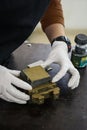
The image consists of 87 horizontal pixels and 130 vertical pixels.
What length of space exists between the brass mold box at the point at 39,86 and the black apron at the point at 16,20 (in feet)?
0.48

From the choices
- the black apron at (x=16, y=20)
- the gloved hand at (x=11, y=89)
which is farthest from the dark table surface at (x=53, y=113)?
the black apron at (x=16, y=20)

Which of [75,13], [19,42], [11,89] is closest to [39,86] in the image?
[11,89]

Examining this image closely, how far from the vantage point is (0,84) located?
2.46 ft

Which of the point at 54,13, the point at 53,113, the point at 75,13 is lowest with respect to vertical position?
the point at 75,13

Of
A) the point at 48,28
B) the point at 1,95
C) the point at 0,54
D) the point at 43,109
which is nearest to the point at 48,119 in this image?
the point at 43,109

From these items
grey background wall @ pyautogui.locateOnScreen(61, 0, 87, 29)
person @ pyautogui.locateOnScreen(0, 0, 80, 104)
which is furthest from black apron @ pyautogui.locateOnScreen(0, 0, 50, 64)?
grey background wall @ pyautogui.locateOnScreen(61, 0, 87, 29)

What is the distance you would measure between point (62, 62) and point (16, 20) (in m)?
0.21

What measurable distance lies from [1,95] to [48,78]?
150 millimetres

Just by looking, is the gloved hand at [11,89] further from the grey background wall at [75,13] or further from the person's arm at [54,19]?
the grey background wall at [75,13]

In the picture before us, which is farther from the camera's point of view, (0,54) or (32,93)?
(0,54)

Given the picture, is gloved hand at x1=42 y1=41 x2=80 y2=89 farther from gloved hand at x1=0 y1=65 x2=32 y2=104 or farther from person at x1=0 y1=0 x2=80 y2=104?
gloved hand at x1=0 y1=65 x2=32 y2=104

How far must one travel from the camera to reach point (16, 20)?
0.82m

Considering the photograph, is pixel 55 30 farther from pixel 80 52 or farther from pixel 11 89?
pixel 11 89

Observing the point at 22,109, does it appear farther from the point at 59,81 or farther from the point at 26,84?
the point at 59,81
